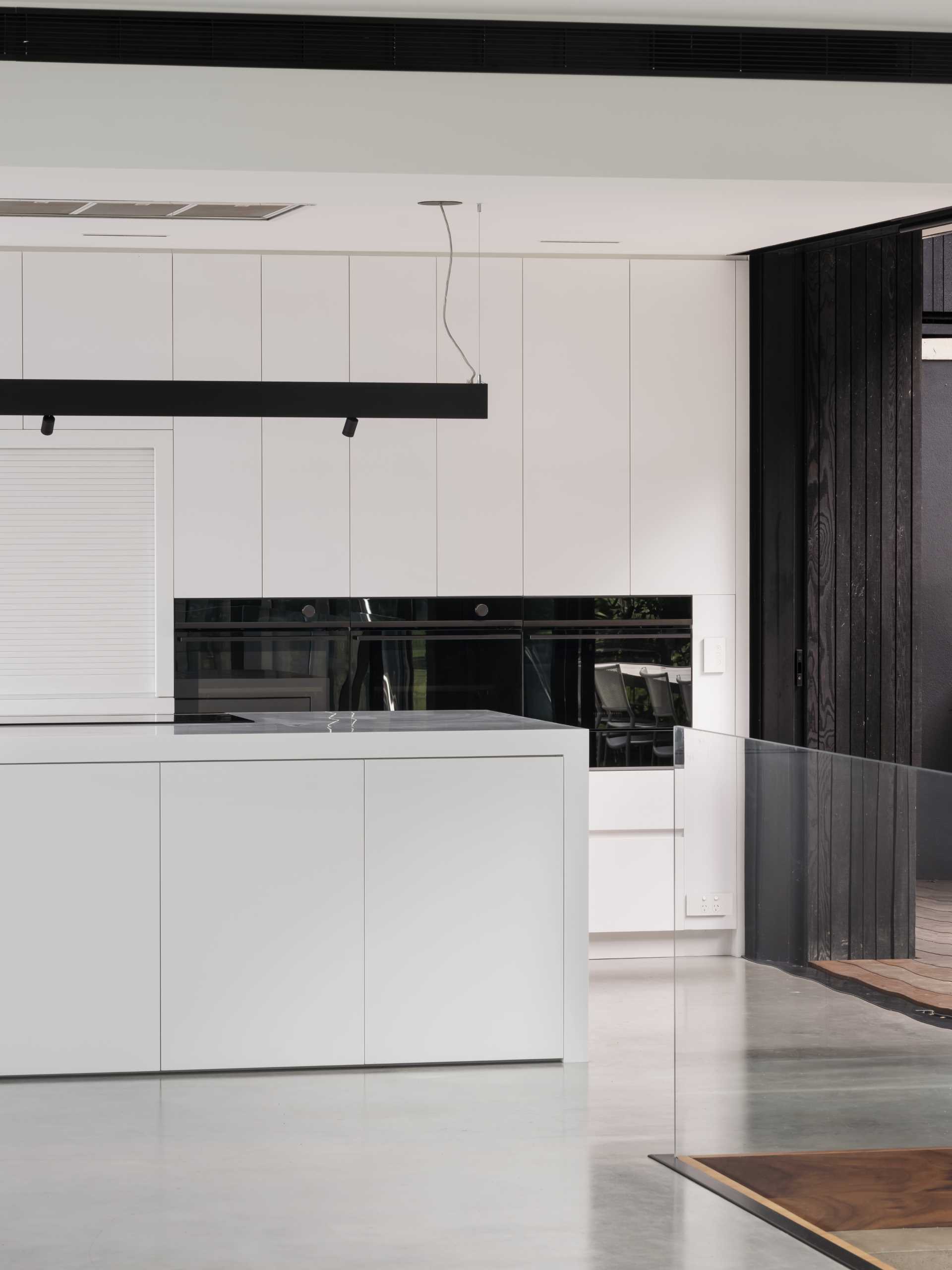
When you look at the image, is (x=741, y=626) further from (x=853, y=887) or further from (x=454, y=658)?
(x=853, y=887)

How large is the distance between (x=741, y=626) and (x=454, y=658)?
3.76 ft

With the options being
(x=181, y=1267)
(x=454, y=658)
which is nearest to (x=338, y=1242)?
(x=181, y=1267)

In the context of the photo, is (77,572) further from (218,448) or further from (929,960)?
(929,960)

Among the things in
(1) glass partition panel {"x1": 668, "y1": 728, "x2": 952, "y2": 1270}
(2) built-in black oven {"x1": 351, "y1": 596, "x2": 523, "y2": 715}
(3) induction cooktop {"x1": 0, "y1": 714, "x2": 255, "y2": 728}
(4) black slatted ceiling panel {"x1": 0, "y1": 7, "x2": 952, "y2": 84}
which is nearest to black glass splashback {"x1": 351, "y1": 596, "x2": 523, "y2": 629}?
(2) built-in black oven {"x1": 351, "y1": 596, "x2": 523, "y2": 715}

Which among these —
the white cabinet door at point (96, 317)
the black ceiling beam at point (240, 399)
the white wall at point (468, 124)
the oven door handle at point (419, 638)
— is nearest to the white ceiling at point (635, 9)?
the white wall at point (468, 124)

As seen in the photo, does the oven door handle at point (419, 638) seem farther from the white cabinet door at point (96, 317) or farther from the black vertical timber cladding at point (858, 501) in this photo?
the black vertical timber cladding at point (858, 501)

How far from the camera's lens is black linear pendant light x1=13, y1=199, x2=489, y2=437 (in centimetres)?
423

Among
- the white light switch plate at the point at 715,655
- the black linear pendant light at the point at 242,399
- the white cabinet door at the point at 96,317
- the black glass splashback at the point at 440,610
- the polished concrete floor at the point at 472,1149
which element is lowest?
the polished concrete floor at the point at 472,1149

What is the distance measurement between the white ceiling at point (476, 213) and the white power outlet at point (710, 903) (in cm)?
221

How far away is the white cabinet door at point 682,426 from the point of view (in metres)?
5.68

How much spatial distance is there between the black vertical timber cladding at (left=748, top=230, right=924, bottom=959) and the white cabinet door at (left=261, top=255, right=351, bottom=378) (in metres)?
1.61

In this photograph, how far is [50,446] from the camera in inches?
214

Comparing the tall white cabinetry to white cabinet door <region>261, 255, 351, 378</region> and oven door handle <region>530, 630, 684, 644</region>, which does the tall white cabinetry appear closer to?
white cabinet door <region>261, 255, 351, 378</region>

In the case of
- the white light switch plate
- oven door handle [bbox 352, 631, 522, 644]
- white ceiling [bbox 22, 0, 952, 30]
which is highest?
white ceiling [bbox 22, 0, 952, 30]
